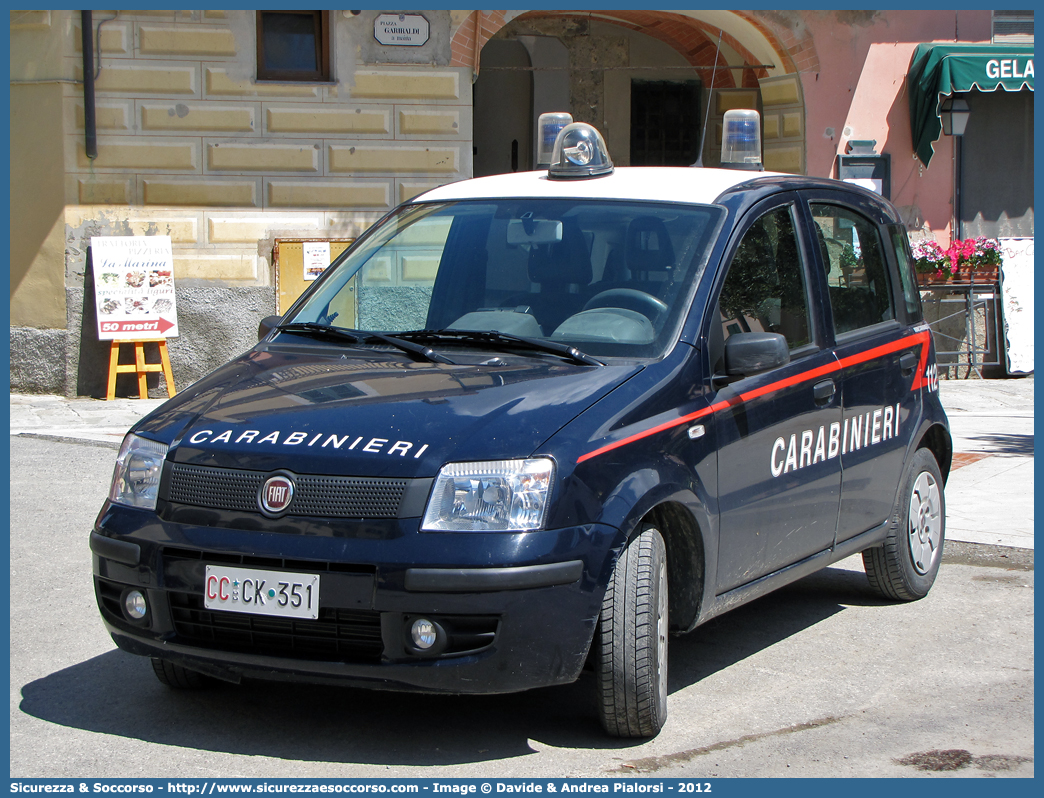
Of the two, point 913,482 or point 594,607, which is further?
point 913,482

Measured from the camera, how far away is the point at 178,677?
428 cm

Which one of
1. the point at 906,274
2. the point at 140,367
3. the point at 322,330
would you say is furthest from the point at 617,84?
the point at 322,330

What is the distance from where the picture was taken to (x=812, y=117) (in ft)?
46.1

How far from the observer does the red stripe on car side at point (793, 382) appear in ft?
12.3

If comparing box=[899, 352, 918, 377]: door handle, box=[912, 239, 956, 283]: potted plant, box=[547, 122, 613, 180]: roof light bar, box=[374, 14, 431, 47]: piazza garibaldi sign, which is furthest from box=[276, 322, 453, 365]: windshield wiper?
box=[912, 239, 956, 283]: potted plant

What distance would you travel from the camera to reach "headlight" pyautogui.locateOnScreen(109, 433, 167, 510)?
3.85 meters

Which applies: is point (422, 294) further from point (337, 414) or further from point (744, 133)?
point (744, 133)

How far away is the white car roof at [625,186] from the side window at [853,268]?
38 centimetres

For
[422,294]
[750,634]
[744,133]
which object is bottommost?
[750,634]

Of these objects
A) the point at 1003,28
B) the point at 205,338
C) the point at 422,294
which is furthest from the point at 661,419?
the point at 1003,28

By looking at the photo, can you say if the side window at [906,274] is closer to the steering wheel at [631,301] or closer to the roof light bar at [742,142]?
the roof light bar at [742,142]

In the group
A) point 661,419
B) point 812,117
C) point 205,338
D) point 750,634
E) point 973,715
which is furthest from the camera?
point 812,117

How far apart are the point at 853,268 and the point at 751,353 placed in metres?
1.35

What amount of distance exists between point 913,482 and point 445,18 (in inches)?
356
